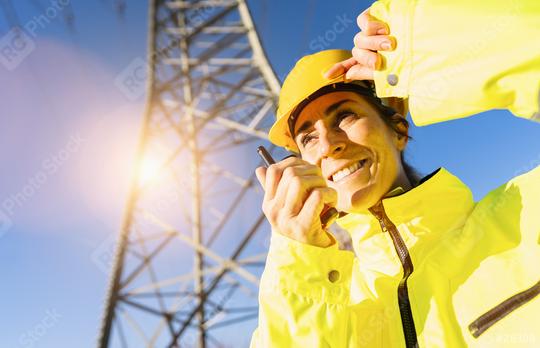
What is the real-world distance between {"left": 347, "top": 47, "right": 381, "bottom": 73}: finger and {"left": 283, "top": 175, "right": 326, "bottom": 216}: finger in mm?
362

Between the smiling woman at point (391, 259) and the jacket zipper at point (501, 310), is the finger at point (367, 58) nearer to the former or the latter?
the smiling woman at point (391, 259)

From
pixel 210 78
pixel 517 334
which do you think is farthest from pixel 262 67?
pixel 517 334

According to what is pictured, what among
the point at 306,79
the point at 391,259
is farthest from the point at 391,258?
the point at 306,79

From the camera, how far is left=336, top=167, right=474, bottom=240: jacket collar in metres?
1.32

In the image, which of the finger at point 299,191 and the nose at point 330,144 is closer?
the finger at point 299,191

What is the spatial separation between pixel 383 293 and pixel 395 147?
2.33 ft

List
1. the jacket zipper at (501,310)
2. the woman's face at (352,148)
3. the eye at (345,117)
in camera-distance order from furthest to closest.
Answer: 1. the eye at (345,117)
2. the woman's face at (352,148)
3. the jacket zipper at (501,310)

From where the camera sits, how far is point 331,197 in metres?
1.22

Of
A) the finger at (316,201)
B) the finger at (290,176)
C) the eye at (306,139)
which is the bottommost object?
the finger at (316,201)

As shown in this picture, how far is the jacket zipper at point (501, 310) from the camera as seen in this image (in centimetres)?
95

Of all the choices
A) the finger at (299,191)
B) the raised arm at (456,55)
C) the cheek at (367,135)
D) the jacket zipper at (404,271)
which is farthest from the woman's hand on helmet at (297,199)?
the cheek at (367,135)

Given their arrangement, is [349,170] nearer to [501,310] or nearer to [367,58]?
[367,58]

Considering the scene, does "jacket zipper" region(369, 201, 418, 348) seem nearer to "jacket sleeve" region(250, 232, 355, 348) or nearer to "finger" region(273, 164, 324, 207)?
"jacket sleeve" region(250, 232, 355, 348)

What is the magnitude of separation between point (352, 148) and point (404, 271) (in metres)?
0.57
